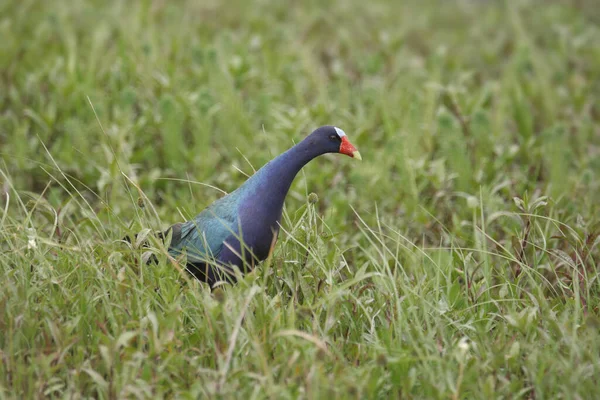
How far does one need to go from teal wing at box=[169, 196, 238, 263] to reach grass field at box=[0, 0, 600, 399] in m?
0.13

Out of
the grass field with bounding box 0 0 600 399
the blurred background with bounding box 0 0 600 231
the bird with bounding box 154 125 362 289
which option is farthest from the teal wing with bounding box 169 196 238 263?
the blurred background with bounding box 0 0 600 231

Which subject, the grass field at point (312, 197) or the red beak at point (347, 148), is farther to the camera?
the red beak at point (347, 148)

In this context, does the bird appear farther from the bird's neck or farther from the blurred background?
the blurred background

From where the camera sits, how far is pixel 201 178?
4.78 m

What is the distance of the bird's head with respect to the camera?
11.3ft

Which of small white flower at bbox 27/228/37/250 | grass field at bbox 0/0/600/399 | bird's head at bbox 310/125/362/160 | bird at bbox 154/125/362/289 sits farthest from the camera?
bird's head at bbox 310/125/362/160

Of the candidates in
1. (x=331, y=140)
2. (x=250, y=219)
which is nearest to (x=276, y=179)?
(x=250, y=219)

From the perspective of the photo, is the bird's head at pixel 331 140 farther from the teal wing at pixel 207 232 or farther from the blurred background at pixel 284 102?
the teal wing at pixel 207 232

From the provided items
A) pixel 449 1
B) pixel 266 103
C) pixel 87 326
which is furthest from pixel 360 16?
pixel 87 326

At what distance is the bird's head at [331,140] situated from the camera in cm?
343

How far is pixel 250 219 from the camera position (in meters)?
3.30

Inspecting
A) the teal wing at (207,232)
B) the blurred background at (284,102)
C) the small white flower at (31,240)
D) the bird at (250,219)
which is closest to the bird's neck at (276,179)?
the bird at (250,219)

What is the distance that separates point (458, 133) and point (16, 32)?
3.56 metres

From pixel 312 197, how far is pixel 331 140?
25 centimetres
